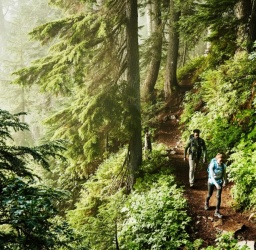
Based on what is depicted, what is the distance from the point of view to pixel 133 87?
35.2 ft

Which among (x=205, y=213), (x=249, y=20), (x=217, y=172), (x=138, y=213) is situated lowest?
(x=138, y=213)

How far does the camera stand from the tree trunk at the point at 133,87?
10.4m

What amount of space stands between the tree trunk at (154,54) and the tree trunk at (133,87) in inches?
237

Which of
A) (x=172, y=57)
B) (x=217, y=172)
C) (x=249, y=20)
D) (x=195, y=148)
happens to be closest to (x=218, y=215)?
(x=217, y=172)

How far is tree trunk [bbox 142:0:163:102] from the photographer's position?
1641 centimetres

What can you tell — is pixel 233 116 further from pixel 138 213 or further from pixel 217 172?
pixel 138 213

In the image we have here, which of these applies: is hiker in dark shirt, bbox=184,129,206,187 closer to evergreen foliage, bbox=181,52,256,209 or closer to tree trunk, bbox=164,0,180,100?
evergreen foliage, bbox=181,52,256,209

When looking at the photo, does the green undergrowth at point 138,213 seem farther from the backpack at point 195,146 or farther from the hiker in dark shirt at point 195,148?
the backpack at point 195,146

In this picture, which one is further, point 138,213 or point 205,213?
point 138,213

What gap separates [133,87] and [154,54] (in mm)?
6413

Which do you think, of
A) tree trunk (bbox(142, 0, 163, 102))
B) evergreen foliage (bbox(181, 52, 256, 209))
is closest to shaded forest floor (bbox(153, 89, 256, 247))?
evergreen foliage (bbox(181, 52, 256, 209))

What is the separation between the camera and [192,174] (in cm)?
996

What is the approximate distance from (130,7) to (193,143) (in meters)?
5.27

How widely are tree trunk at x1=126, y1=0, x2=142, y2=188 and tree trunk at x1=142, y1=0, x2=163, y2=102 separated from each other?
6026mm
